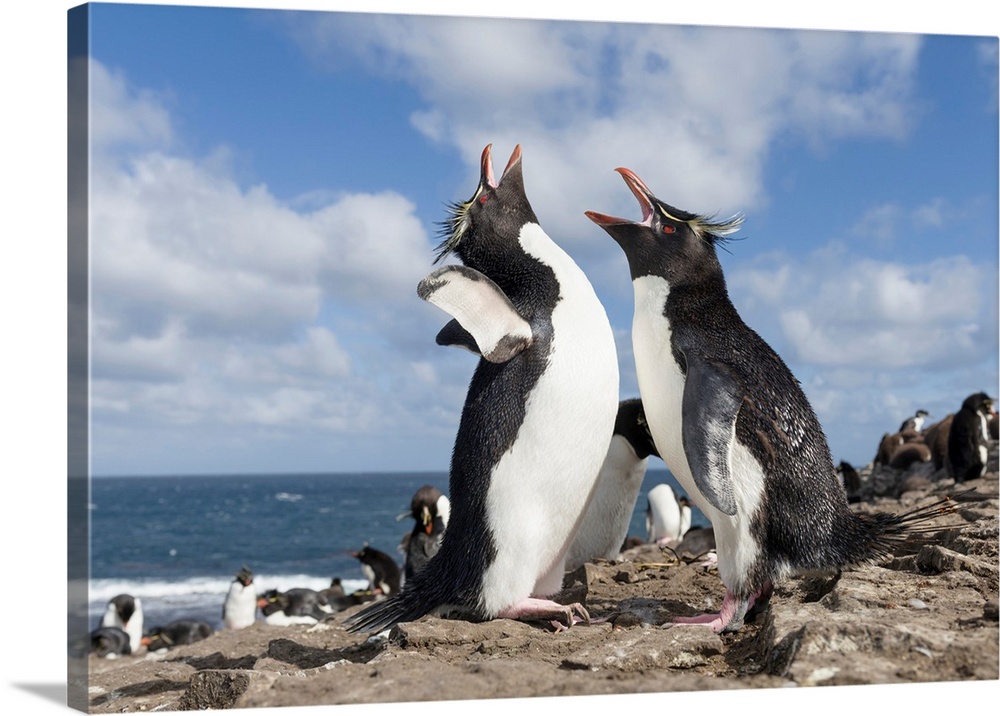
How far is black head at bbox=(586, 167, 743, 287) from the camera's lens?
3.78 metres

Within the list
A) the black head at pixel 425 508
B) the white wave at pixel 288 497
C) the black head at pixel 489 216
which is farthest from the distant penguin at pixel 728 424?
the white wave at pixel 288 497

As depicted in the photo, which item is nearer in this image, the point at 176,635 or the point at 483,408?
the point at 483,408

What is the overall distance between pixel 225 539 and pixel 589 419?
3410 centimetres

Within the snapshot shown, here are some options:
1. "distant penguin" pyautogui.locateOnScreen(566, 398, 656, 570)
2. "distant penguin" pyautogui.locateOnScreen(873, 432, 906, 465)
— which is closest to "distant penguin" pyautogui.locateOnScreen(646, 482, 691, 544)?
"distant penguin" pyautogui.locateOnScreen(566, 398, 656, 570)

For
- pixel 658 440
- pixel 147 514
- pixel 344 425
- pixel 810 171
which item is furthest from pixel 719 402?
pixel 147 514

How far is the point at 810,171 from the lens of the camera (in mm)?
5094

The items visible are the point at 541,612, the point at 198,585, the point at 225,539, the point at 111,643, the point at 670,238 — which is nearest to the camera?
the point at 541,612

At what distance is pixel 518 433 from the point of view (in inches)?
142

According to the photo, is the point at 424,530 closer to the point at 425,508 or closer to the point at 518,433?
the point at 425,508

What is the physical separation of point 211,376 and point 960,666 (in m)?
32.2

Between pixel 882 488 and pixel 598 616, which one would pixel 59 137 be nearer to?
pixel 598 616

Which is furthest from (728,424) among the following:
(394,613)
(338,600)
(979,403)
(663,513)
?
(338,600)

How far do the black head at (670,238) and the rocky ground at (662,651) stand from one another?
1.15 meters

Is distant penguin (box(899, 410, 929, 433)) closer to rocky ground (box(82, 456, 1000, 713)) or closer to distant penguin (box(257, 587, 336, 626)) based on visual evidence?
distant penguin (box(257, 587, 336, 626))
